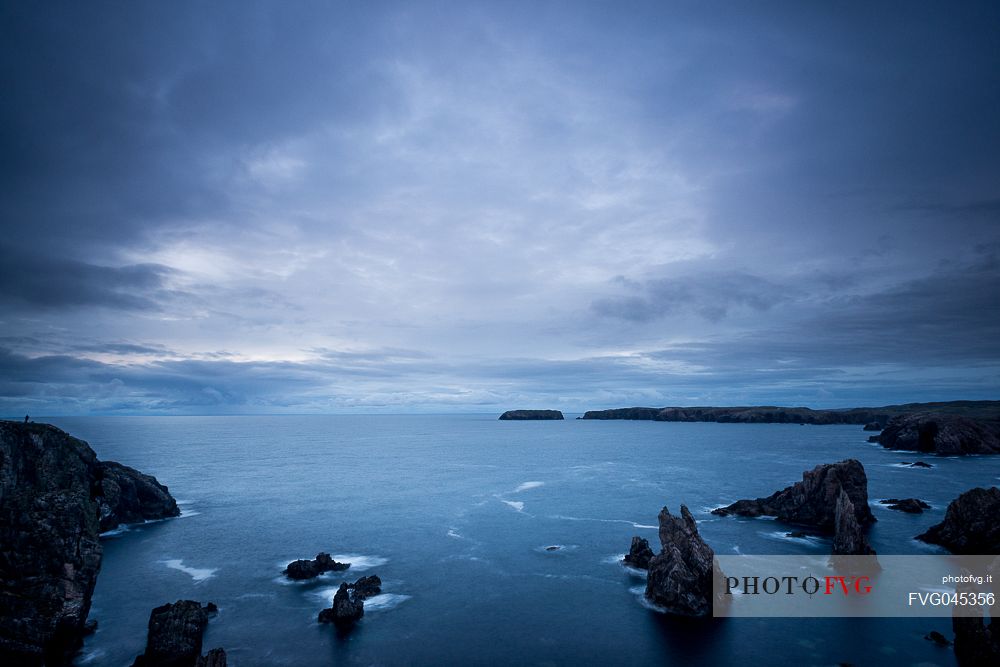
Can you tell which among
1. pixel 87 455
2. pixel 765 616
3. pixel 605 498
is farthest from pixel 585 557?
pixel 87 455

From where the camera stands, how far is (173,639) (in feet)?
123

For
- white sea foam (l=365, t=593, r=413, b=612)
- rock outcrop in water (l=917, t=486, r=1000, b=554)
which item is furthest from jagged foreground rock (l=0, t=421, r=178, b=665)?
rock outcrop in water (l=917, t=486, r=1000, b=554)

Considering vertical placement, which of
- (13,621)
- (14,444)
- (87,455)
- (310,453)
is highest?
(14,444)

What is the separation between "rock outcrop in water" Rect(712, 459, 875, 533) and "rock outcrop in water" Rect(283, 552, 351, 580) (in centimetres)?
6383

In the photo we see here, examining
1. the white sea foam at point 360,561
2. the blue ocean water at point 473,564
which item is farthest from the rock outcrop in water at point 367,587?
the white sea foam at point 360,561

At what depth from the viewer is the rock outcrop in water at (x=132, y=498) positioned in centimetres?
7881

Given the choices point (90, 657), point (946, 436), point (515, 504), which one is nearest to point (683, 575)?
point (515, 504)

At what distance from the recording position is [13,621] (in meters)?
33.2

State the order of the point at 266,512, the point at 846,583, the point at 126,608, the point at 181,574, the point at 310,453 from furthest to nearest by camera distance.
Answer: the point at 310,453, the point at 266,512, the point at 181,574, the point at 846,583, the point at 126,608

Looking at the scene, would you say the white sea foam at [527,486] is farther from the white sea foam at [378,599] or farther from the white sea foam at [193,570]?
the white sea foam at [193,570]

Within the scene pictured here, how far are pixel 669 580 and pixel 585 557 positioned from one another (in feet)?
56.1

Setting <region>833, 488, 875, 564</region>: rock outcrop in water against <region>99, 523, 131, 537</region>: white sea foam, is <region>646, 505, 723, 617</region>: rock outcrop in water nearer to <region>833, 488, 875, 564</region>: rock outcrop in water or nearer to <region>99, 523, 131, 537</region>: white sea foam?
<region>833, 488, 875, 564</region>: rock outcrop in water

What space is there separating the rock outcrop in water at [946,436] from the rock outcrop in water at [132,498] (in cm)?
22900

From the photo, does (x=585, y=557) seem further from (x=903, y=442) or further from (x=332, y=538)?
(x=903, y=442)
